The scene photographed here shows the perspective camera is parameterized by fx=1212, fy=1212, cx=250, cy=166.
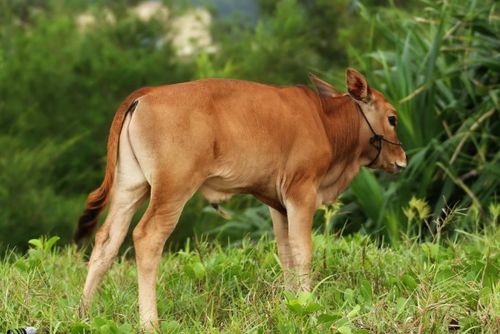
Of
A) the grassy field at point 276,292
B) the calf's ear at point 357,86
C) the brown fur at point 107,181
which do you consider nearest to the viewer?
the grassy field at point 276,292

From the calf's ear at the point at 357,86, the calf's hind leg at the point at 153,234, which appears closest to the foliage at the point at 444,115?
the calf's ear at the point at 357,86

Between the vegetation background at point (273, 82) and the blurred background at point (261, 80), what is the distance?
0.8 inches

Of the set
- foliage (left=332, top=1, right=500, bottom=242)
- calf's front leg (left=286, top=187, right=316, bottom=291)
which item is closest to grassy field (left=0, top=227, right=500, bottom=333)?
calf's front leg (left=286, top=187, right=316, bottom=291)

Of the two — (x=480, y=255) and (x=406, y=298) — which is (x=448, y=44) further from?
(x=406, y=298)

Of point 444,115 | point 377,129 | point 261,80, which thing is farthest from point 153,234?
point 261,80

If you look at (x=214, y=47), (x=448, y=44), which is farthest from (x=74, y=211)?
(x=214, y=47)

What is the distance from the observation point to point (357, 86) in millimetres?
6703

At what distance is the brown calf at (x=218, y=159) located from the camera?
5883mm

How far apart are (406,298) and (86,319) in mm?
1604

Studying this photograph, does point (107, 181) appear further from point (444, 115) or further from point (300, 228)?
point (444, 115)

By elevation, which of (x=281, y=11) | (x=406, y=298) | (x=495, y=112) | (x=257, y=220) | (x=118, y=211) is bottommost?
(x=281, y=11)

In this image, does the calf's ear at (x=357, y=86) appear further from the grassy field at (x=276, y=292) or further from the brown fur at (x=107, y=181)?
the brown fur at (x=107, y=181)

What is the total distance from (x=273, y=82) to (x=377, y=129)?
10637 millimetres

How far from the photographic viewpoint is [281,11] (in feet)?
62.5
